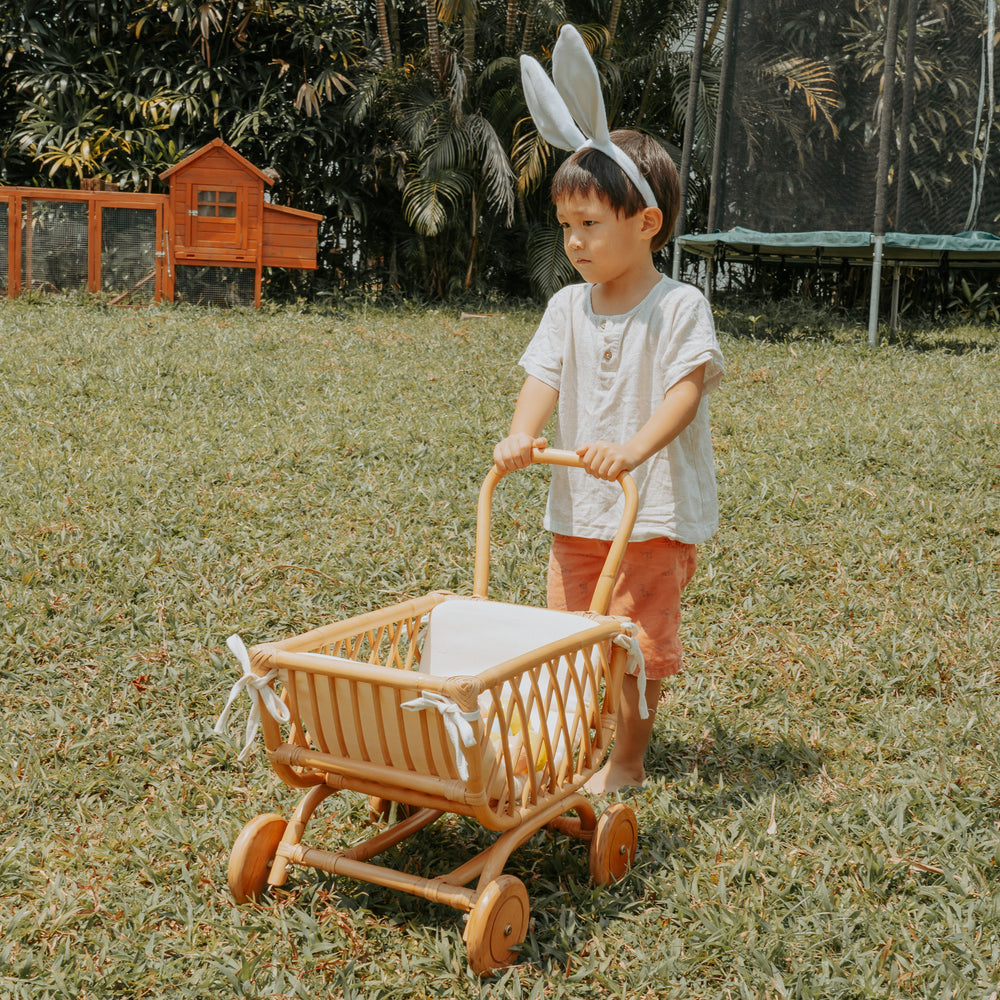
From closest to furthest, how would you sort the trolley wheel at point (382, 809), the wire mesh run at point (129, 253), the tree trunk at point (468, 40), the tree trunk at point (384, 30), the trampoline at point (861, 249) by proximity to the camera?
the trolley wheel at point (382, 809), the trampoline at point (861, 249), the wire mesh run at point (129, 253), the tree trunk at point (468, 40), the tree trunk at point (384, 30)

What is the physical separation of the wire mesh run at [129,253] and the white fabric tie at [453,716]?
8474 mm

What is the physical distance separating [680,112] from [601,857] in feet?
35.8

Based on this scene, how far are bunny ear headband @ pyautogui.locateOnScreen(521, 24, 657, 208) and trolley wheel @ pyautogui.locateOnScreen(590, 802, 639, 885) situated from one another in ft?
4.23

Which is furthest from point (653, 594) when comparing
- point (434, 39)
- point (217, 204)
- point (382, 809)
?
point (434, 39)

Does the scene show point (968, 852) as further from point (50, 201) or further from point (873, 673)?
point (50, 201)

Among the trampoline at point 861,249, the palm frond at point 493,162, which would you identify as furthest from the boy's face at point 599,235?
the palm frond at point 493,162

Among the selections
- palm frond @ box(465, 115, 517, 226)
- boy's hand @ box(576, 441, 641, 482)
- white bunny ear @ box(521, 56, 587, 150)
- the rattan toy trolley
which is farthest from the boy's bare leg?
palm frond @ box(465, 115, 517, 226)

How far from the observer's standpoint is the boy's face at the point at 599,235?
241 cm

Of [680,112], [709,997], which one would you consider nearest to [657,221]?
[709,997]

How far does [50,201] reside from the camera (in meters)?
9.40

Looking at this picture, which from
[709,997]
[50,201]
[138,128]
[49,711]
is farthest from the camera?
[138,128]

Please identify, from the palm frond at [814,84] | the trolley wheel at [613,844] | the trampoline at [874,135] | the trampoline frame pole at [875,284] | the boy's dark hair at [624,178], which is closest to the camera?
the trolley wheel at [613,844]

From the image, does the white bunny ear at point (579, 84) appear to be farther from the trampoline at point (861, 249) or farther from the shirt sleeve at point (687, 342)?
the trampoline at point (861, 249)

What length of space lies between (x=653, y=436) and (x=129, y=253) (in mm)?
8292
